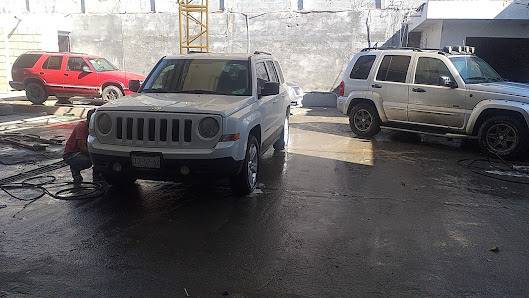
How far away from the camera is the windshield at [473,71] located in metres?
9.07

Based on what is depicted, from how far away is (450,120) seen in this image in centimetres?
910

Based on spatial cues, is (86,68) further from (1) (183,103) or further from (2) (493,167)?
(2) (493,167)

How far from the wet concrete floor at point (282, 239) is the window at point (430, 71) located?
2758 millimetres

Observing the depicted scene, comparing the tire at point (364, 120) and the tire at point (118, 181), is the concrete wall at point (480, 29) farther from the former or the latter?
the tire at point (118, 181)

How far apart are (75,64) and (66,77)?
548 mm

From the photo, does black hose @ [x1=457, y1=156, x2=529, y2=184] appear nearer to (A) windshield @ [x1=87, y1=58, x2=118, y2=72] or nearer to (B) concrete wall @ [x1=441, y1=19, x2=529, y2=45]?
(B) concrete wall @ [x1=441, y1=19, x2=529, y2=45]

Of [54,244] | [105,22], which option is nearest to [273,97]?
[54,244]

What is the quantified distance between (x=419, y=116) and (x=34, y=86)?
13.1m

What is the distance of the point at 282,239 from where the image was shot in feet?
14.9

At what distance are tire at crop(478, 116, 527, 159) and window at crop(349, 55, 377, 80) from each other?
289cm

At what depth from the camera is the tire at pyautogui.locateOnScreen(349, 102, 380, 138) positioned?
34.2 ft

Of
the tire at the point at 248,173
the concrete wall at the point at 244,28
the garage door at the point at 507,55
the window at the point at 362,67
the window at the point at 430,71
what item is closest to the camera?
the tire at the point at 248,173

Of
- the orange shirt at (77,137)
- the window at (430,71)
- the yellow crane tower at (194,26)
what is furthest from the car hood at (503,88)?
the yellow crane tower at (194,26)


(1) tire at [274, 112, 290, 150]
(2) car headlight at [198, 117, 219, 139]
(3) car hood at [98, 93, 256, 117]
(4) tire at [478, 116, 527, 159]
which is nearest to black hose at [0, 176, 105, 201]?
(3) car hood at [98, 93, 256, 117]
